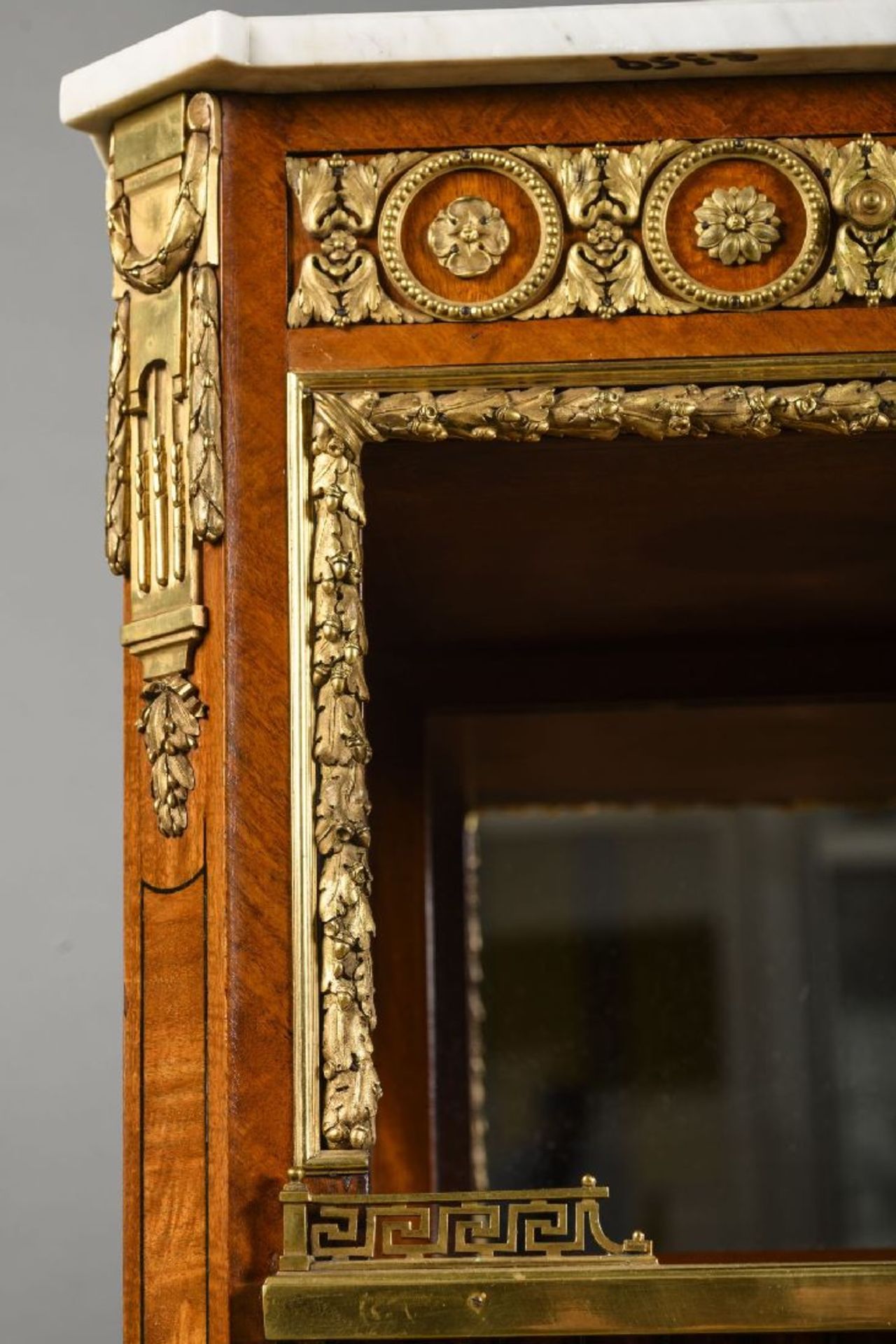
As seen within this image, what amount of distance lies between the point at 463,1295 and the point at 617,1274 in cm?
15

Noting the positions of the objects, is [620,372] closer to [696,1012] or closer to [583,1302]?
[583,1302]

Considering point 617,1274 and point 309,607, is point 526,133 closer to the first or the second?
point 309,607

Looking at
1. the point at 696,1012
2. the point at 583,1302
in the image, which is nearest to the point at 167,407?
the point at 583,1302

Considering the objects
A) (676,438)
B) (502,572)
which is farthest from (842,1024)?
(676,438)

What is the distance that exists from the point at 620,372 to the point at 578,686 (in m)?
1.36

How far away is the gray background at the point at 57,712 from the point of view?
12.5 ft

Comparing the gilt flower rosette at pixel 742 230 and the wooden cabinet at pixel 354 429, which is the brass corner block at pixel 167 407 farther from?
the gilt flower rosette at pixel 742 230

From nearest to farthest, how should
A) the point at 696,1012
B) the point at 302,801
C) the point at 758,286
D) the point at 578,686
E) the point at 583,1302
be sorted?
the point at 583,1302 < the point at 302,801 < the point at 758,286 < the point at 578,686 < the point at 696,1012

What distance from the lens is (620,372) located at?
245 cm

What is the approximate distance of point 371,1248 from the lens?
7.33 feet

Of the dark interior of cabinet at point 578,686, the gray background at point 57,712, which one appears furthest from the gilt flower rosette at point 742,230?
the gray background at point 57,712

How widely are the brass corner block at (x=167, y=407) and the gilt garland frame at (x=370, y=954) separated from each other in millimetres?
106

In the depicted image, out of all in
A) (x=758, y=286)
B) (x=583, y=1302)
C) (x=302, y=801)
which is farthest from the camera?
(x=758, y=286)

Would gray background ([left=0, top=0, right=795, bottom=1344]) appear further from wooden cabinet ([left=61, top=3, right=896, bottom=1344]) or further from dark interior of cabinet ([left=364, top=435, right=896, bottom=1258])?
wooden cabinet ([left=61, top=3, right=896, bottom=1344])
